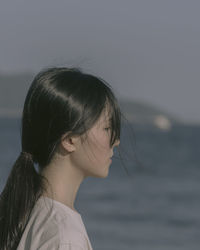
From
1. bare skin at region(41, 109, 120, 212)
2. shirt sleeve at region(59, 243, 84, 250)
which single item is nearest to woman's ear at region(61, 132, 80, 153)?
bare skin at region(41, 109, 120, 212)

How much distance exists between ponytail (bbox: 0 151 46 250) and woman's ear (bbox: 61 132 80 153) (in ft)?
0.41

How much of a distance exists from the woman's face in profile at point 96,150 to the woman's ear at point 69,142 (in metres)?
0.02

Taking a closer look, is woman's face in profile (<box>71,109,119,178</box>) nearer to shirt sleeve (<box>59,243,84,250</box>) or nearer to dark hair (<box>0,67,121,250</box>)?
dark hair (<box>0,67,121,250</box>)

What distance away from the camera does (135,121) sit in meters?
110

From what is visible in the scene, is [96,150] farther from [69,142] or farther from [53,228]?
[53,228]

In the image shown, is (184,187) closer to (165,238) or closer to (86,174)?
(165,238)

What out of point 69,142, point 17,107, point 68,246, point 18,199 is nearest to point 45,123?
point 69,142

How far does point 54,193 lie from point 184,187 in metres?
21.2

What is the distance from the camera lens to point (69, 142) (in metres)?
1.57

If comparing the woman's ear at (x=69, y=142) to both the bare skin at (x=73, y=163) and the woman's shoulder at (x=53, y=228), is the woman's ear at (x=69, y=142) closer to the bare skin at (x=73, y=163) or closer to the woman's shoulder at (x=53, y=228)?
the bare skin at (x=73, y=163)

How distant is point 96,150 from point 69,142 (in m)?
0.08

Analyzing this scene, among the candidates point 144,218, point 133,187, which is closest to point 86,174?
point 144,218

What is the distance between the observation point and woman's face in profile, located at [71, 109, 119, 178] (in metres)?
1.59

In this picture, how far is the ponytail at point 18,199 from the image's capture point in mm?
1573
